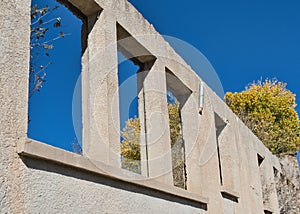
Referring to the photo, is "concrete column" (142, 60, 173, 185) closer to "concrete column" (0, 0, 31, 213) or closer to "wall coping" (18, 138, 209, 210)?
"wall coping" (18, 138, 209, 210)

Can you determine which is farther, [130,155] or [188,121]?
[130,155]

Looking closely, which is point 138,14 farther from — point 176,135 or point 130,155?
point 176,135

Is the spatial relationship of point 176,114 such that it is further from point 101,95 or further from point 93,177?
point 93,177

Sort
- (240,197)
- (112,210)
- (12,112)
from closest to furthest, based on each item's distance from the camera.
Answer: (12,112)
(112,210)
(240,197)

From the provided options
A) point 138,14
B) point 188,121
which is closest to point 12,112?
point 138,14

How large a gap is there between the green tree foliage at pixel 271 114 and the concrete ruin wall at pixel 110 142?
→ 9892 millimetres

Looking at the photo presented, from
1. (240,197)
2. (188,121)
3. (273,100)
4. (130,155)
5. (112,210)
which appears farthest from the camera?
(273,100)

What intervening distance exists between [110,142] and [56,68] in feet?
4.78

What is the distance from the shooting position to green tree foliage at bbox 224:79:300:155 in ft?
60.7

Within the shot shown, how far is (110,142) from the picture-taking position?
4660 mm

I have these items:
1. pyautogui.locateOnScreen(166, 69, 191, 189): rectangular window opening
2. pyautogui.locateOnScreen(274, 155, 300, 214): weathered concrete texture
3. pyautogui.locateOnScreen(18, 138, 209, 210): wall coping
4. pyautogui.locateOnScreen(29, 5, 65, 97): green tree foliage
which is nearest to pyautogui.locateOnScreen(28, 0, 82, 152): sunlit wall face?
pyautogui.locateOnScreen(29, 5, 65, 97): green tree foliage

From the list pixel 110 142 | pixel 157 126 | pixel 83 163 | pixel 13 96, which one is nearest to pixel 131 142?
pixel 157 126

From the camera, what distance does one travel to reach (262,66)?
2389 centimetres

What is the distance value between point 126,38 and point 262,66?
19.3 metres
